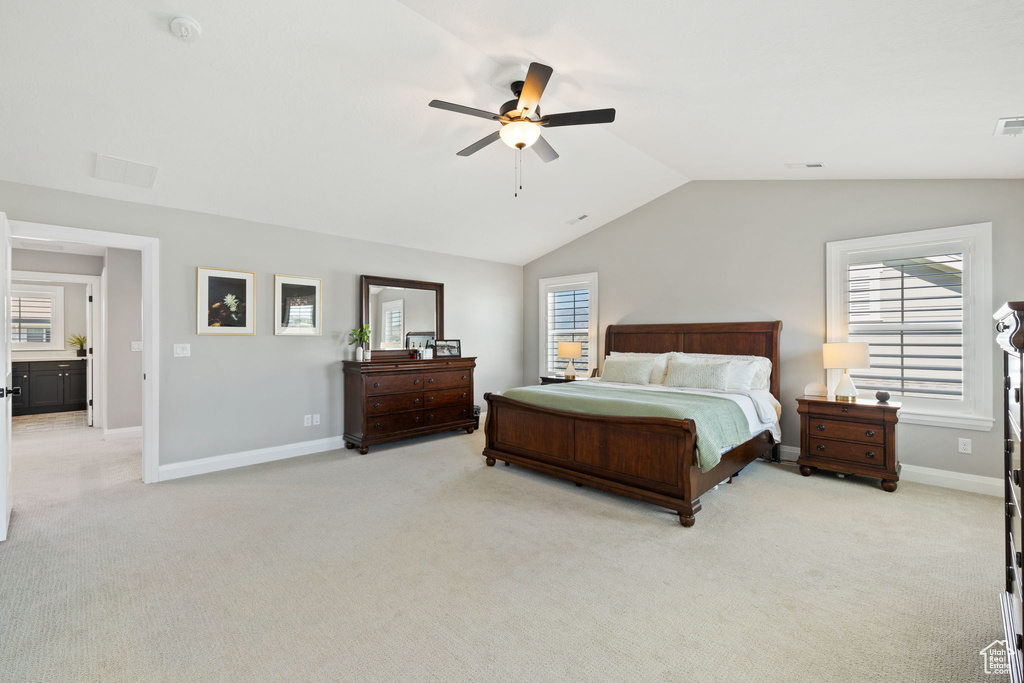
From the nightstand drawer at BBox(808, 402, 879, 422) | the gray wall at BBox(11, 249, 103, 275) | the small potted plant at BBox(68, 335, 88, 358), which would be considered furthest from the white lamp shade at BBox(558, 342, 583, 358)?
the small potted plant at BBox(68, 335, 88, 358)

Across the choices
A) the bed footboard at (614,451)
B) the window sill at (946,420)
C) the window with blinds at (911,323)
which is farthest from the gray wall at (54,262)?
the window sill at (946,420)

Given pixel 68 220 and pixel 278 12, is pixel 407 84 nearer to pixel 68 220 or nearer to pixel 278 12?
pixel 278 12

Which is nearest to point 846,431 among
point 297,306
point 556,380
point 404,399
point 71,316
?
point 556,380

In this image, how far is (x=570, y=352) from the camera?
6.30 meters

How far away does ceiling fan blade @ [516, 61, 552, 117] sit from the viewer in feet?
8.00

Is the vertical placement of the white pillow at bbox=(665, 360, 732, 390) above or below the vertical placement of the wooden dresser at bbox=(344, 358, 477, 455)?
above

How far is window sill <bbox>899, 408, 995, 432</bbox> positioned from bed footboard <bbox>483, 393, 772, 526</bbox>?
1121 millimetres

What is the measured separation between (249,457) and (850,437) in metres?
5.58

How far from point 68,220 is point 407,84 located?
9.69 feet

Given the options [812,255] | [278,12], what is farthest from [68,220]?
[812,255]

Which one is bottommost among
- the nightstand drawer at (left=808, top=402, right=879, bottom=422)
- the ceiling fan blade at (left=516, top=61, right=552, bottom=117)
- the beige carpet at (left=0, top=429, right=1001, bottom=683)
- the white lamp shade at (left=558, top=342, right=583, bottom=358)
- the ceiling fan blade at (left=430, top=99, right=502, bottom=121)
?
Answer: the beige carpet at (left=0, top=429, right=1001, bottom=683)

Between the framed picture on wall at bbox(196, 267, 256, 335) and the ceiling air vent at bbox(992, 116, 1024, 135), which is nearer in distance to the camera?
the ceiling air vent at bbox(992, 116, 1024, 135)

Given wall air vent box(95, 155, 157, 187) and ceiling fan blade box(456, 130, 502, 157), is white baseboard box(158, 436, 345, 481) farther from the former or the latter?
ceiling fan blade box(456, 130, 502, 157)

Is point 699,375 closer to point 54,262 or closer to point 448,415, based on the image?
point 448,415
